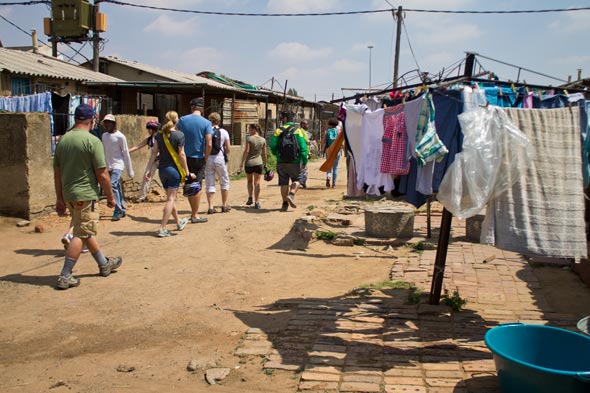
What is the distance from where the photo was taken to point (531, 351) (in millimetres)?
3877

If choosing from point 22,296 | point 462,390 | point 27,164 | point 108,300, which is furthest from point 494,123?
point 27,164

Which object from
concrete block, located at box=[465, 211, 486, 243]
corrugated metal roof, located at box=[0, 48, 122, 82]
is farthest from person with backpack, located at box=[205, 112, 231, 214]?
corrugated metal roof, located at box=[0, 48, 122, 82]

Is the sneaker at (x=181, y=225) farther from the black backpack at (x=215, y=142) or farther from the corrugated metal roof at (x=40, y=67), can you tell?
the corrugated metal roof at (x=40, y=67)

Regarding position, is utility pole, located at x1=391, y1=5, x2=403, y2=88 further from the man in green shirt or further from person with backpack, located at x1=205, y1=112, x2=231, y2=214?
the man in green shirt

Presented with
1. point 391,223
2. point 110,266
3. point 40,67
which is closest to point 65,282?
point 110,266

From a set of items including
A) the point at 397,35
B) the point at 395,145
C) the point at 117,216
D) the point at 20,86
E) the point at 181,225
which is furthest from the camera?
the point at 397,35

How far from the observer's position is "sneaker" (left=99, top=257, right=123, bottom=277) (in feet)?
20.9

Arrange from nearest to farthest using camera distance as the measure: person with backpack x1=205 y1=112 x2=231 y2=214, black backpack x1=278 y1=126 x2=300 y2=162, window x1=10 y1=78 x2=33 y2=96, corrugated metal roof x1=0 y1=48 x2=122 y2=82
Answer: person with backpack x1=205 y1=112 x2=231 y2=214 < black backpack x1=278 y1=126 x2=300 y2=162 < corrugated metal roof x1=0 y1=48 x2=122 y2=82 < window x1=10 y1=78 x2=33 y2=96

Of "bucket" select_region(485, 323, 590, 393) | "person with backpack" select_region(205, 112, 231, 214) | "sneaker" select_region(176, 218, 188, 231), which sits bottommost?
"bucket" select_region(485, 323, 590, 393)

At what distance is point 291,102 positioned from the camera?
2712 centimetres

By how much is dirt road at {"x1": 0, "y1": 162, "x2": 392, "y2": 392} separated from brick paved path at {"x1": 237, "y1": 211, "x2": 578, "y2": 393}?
0.25m

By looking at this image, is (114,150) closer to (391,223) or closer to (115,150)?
(115,150)

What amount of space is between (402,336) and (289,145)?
234 inches

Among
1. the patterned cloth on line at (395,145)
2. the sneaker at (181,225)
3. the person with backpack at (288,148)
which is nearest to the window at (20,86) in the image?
the person with backpack at (288,148)
